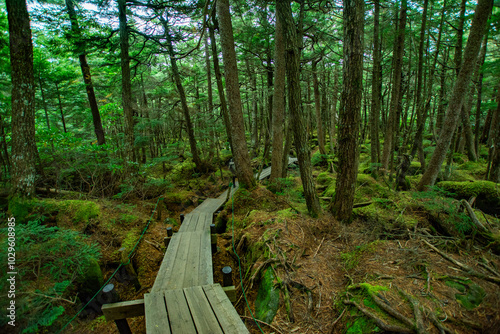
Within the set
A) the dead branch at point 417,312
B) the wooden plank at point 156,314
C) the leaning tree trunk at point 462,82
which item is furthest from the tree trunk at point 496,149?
the wooden plank at point 156,314

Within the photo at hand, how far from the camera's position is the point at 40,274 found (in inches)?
138

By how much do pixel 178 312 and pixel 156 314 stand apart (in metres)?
0.31

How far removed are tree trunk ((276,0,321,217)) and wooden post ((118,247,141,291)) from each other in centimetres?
444

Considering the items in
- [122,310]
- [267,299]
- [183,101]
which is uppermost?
[183,101]

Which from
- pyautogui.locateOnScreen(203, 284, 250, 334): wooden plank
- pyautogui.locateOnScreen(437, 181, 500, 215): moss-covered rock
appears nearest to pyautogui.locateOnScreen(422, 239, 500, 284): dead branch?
pyautogui.locateOnScreen(203, 284, 250, 334): wooden plank

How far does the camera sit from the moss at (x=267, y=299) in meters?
3.19

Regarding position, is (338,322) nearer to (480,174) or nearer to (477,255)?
(477,255)

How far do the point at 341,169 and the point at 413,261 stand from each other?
7.18 ft

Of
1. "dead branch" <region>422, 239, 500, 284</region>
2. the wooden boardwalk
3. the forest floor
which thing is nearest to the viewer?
the forest floor

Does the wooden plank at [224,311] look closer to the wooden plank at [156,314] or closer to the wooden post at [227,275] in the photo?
the wooden post at [227,275]

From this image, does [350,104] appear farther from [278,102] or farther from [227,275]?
[227,275]

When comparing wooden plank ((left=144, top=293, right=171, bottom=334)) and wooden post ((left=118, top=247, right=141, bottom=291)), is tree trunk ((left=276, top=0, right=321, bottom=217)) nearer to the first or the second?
wooden plank ((left=144, top=293, right=171, bottom=334))

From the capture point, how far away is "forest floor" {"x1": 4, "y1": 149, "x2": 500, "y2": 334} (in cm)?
255

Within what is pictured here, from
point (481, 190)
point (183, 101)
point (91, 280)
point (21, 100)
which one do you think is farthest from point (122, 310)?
point (183, 101)
